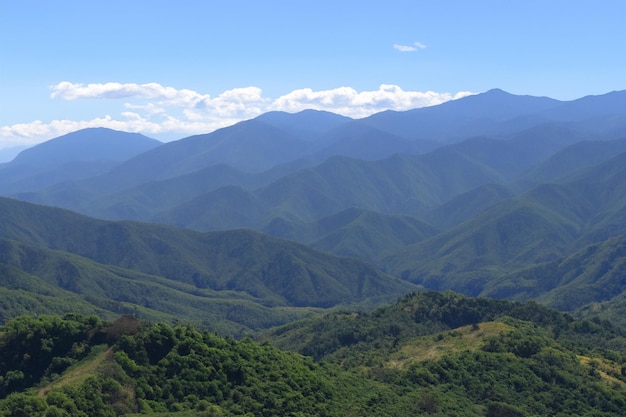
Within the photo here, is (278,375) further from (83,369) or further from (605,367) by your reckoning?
(605,367)

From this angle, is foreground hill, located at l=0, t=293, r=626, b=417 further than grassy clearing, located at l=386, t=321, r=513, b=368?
No

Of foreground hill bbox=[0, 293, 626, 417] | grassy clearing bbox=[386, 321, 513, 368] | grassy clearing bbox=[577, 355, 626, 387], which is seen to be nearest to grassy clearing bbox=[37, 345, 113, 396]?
foreground hill bbox=[0, 293, 626, 417]

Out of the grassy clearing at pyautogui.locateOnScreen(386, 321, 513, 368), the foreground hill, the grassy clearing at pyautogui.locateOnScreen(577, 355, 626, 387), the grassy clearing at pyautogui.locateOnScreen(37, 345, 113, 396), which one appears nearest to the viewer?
the grassy clearing at pyautogui.locateOnScreen(37, 345, 113, 396)

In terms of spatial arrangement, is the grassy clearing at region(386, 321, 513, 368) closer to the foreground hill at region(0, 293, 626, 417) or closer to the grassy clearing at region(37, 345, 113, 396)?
the foreground hill at region(0, 293, 626, 417)

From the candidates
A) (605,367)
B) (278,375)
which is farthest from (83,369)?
(605,367)

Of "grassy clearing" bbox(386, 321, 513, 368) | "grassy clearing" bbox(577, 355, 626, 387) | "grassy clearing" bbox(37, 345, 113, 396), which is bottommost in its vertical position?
"grassy clearing" bbox(577, 355, 626, 387)

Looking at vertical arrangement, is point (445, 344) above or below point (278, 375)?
below
